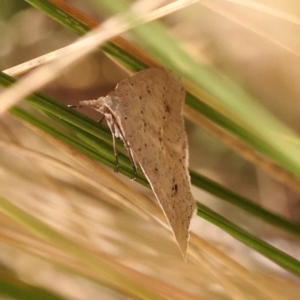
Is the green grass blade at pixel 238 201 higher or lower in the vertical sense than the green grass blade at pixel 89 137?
higher

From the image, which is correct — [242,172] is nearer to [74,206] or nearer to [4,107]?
[74,206]

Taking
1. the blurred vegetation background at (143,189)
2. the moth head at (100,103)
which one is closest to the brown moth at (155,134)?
the moth head at (100,103)

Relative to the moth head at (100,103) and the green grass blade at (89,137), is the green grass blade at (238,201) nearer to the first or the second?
the green grass blade at (89,137)

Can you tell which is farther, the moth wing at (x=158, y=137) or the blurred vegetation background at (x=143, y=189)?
the blurred vegetation background at (x=143, y=189)

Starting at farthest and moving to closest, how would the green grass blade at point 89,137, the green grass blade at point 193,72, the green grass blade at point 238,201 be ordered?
the green grass blade at point 238,201 → the green grass blade at point 89,137 → the green grass blade at point 193,72

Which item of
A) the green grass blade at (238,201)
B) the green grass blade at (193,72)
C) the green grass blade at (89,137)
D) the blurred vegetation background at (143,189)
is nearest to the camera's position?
the green grass blade at (193,72)

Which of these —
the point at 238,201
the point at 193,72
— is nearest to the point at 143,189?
the point at 238,201

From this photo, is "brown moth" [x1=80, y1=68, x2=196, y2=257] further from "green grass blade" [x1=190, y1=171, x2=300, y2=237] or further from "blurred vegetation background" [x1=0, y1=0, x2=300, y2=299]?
"blurred vegetation background" [x1=0, y1=0, x2=300, y2=299]

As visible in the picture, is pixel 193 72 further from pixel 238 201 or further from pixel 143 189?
pixel 143 189

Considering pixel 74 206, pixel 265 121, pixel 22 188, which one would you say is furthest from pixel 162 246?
pixel 265 121

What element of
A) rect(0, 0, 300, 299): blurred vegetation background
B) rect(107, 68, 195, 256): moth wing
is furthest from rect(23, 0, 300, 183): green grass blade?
rect(0, 0, 300, 299): blurred vegetation background
